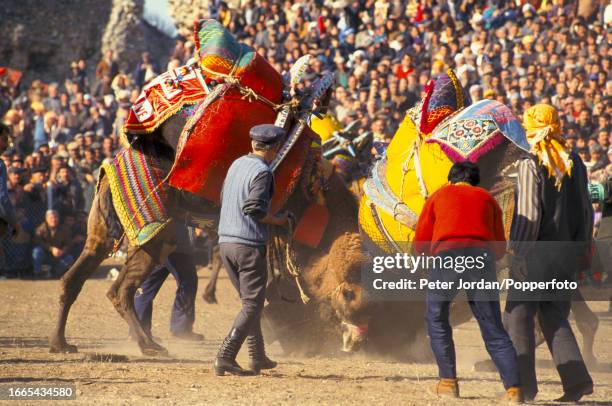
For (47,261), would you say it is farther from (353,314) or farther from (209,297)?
(353,314)

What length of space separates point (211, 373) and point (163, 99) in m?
2.33

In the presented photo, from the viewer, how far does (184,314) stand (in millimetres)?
9188

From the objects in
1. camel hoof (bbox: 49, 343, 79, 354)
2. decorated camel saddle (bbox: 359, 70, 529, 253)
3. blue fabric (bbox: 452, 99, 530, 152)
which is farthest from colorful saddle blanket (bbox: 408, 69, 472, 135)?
camel hoof (bbox: 49, 343, 79, 354)

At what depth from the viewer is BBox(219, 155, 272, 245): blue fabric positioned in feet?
21.8

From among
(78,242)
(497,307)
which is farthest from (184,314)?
(78,242)

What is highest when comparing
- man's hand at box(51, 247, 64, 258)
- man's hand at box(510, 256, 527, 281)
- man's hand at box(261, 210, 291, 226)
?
man's hand at box(261, 210, 291, 226)

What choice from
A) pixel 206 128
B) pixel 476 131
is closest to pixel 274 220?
pixel 206 128

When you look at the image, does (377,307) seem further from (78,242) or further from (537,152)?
(78,242)

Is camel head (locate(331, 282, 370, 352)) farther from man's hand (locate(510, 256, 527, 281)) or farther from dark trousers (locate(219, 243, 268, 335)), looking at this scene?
man's hand (locate(510, 256, 527, 281))

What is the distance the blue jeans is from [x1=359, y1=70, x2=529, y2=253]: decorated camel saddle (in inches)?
291

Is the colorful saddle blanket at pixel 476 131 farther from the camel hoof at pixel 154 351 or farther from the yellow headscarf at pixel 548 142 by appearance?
the camel hoof at pixel 154 351

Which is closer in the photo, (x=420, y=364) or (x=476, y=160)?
(x=476, y=160)

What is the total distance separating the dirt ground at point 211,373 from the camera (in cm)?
598

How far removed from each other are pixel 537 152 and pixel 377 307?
78.7 inches
